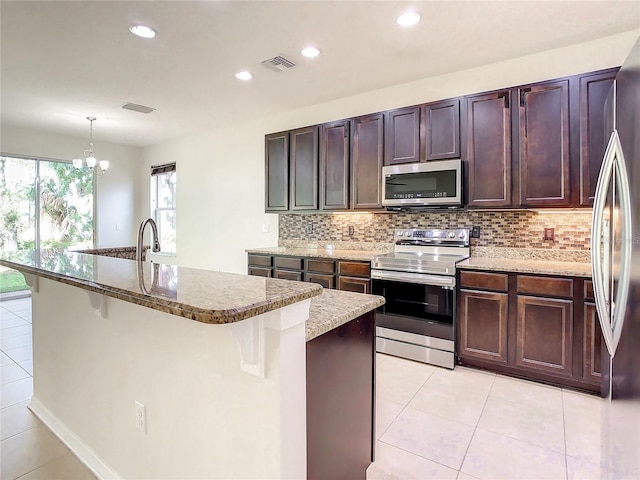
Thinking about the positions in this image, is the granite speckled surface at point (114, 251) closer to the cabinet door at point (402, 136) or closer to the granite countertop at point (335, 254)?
the granite countertop at point (335, 254)

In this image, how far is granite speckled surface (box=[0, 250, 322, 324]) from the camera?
2.80ft

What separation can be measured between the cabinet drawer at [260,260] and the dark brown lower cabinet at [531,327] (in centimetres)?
212

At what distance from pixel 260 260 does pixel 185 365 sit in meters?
2.90

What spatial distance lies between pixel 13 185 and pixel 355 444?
21.1 ft

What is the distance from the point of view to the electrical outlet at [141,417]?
1482mm

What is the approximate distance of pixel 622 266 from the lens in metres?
1.21

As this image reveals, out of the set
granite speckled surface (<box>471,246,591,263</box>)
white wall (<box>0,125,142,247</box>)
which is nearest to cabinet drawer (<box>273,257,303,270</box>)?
granite speckled surface (<box>471,246,591,263</box>)

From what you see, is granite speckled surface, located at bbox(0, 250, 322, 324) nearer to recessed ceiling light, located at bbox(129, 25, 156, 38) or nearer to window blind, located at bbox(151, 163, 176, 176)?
recessed ceiling light, located at bbox(129, 25, 156, 38)

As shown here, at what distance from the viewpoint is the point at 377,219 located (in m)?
3.92

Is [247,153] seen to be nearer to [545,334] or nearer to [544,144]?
[544,144]

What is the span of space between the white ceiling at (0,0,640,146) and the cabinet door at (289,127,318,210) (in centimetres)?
44

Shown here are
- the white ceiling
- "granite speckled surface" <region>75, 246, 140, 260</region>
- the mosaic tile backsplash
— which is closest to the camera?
the white ceiling

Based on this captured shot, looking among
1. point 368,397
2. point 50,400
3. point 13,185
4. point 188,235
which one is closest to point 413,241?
point 368,397

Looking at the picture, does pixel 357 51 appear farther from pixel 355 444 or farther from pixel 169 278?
pixel 355 444
